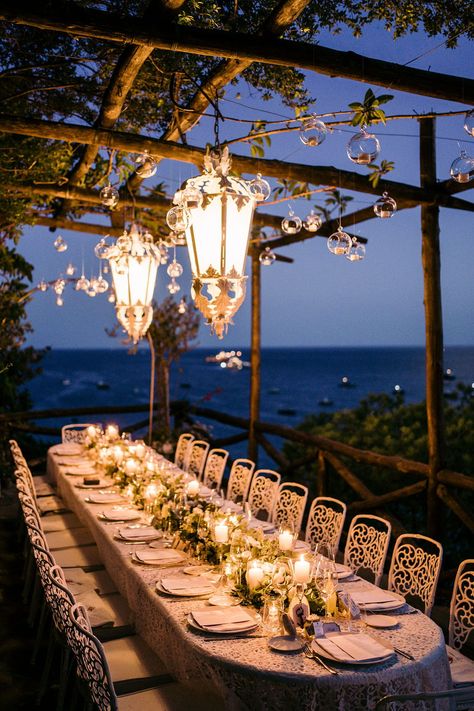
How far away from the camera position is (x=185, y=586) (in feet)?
9.78

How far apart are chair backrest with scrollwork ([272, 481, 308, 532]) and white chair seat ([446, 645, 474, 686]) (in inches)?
63.4

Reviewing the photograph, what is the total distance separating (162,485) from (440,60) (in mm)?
3036

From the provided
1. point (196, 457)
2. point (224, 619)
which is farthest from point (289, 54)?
point (196, 457)

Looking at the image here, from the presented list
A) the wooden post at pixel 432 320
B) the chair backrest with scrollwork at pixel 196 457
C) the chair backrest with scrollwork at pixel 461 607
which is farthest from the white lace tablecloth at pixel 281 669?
the chair backrest with scrollwork at pixel 196 457

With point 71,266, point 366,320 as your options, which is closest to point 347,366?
point 366,320

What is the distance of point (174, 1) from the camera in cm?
265

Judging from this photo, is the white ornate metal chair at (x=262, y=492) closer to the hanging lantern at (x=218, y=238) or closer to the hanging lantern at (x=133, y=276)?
the hanging lantern at (x=133, y=276)

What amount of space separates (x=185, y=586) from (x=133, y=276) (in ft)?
8.23

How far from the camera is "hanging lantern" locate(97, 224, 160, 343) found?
480 cm

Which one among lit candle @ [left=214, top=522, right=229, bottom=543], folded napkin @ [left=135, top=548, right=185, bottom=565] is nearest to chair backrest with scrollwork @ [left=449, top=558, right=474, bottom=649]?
lit candle @ [left=214, top=522, right=229, bottom=543]

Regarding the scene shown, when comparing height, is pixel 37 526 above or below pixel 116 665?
above

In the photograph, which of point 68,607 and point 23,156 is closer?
point 68,607

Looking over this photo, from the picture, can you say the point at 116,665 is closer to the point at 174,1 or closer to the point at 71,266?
the point at 174,1

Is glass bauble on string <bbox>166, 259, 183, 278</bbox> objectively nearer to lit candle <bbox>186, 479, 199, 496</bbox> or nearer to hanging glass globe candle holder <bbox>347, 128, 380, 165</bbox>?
lit candle <bbox>186, 479, 199, 496</bbox>
